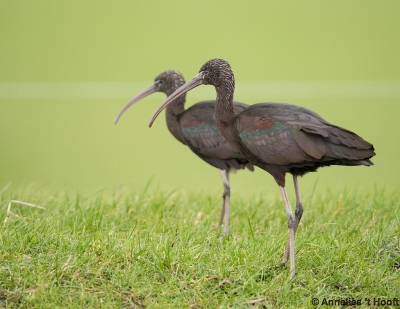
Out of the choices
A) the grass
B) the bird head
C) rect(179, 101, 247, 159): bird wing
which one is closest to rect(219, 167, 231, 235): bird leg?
the grass

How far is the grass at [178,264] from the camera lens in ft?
15.5

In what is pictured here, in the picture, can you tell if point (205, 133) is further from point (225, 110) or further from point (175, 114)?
point (225, 110)

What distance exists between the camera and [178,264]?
199 inches

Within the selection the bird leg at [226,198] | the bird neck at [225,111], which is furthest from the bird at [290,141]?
the bird leg at [226,198]

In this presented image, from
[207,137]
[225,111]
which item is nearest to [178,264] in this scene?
[225,111]

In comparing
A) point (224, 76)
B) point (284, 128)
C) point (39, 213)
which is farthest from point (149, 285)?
point (39, 213)

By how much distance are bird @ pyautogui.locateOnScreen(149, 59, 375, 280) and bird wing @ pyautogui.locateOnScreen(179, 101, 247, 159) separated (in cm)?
108

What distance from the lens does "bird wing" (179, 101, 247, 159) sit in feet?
22.1

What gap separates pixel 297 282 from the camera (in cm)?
507

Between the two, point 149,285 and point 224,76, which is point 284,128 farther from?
point 149,285

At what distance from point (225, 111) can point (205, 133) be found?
1.18 metres

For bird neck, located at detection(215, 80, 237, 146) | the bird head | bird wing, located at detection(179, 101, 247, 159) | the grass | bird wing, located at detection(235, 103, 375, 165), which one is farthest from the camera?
the bird head

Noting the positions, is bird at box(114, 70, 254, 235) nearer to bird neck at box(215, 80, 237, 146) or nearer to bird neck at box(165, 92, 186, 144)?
bird neck at box(165, 92, 186, 144)

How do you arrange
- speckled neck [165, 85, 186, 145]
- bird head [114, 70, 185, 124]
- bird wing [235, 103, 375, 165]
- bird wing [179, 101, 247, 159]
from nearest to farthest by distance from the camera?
bird wing [235, 103, 375, 165], bird wing [179, 101, 247, 159], speckled neck [165, 85, 186, 145], bird head [114, 70, 185, 124]
